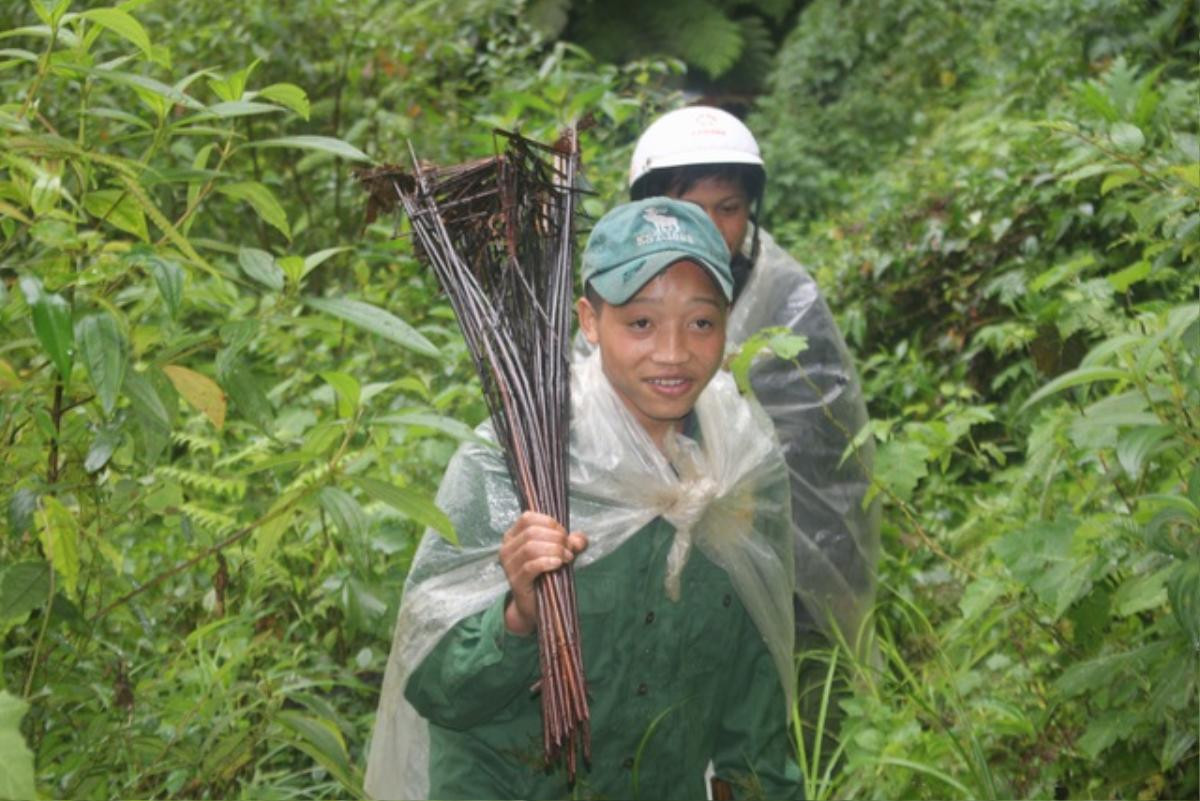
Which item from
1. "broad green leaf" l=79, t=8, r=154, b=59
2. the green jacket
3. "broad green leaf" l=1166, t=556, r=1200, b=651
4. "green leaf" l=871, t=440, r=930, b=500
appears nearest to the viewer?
"broad green leaf" l=79, t=8, r=154, b=59

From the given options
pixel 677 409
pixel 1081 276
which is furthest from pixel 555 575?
pixel 1081 276

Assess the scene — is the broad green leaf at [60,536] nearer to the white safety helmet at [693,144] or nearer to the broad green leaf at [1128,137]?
the broad green leaf at [1128,137]

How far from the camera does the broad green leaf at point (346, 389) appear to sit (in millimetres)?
2172

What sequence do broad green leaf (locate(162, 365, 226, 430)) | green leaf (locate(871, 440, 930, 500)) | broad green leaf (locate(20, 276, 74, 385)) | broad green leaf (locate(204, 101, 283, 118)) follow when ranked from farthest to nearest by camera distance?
1. green leaf (locate(871, 440, 930, 500))
2. broad green leaf (locate(162, 365, 226, 430))
3. broad green leaf (locate(204, 101, 283, 118))
4. broad green leaf (locate(20, 276, 74, 385))

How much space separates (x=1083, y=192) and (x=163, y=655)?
380 cm

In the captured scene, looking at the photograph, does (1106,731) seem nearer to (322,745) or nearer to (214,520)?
(322,745)

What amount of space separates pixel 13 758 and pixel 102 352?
58 centimetres

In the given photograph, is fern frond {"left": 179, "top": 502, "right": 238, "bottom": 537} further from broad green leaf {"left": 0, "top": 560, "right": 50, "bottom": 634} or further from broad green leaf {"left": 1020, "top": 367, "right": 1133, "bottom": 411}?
broad green leaf {"left": 1020, "top": 367, "right": 1133, "bottom": 411}

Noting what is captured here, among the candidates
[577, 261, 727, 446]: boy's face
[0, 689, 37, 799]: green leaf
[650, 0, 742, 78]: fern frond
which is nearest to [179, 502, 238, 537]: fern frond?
[577, 261, 727, 446]: boy's face

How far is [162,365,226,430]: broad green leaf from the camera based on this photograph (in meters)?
2.25

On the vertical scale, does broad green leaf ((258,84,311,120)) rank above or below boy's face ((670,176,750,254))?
above

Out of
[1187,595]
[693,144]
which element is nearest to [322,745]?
[1187,595]

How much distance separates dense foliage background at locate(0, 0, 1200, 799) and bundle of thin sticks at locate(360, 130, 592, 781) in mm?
132

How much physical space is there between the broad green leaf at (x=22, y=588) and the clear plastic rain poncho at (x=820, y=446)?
2.24 meters
